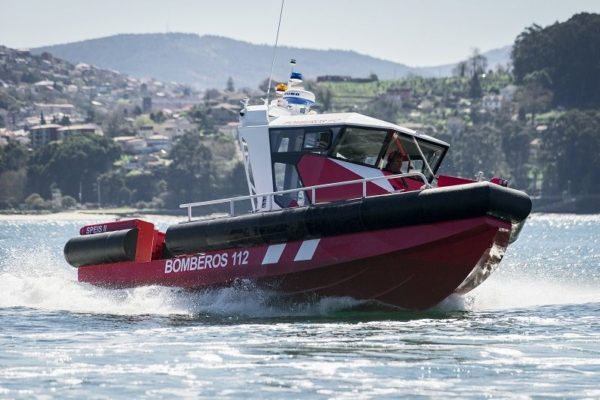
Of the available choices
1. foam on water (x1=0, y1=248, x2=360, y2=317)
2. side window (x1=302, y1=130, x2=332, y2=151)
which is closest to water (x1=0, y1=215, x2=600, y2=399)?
foam on water (x1=0, y1=248, x2=360, y2=317)

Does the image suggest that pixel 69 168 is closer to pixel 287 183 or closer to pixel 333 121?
pixel 287 183

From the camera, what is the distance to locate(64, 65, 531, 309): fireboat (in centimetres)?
1850

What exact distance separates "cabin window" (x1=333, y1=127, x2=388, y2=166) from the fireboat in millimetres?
14

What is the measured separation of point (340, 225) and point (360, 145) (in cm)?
156

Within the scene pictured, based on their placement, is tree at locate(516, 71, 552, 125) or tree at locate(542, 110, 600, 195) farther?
tree at locate(516, 71, 552, 125)

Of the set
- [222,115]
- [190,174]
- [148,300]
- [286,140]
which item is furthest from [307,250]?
[222,115]

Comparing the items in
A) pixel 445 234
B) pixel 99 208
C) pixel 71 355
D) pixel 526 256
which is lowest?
pixel 99 208

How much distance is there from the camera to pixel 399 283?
62.7 ft

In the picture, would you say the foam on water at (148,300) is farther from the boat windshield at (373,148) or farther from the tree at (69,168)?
the tree at (69,168)

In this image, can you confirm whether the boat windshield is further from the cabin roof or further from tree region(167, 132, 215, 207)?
tree region(167, 132, 215, 207)

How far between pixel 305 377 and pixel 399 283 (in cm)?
468

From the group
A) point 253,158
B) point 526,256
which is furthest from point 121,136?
point 253,158

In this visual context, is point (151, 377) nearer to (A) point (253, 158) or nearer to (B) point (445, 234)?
(B) point (445, 234)

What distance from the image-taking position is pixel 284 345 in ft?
54.6
